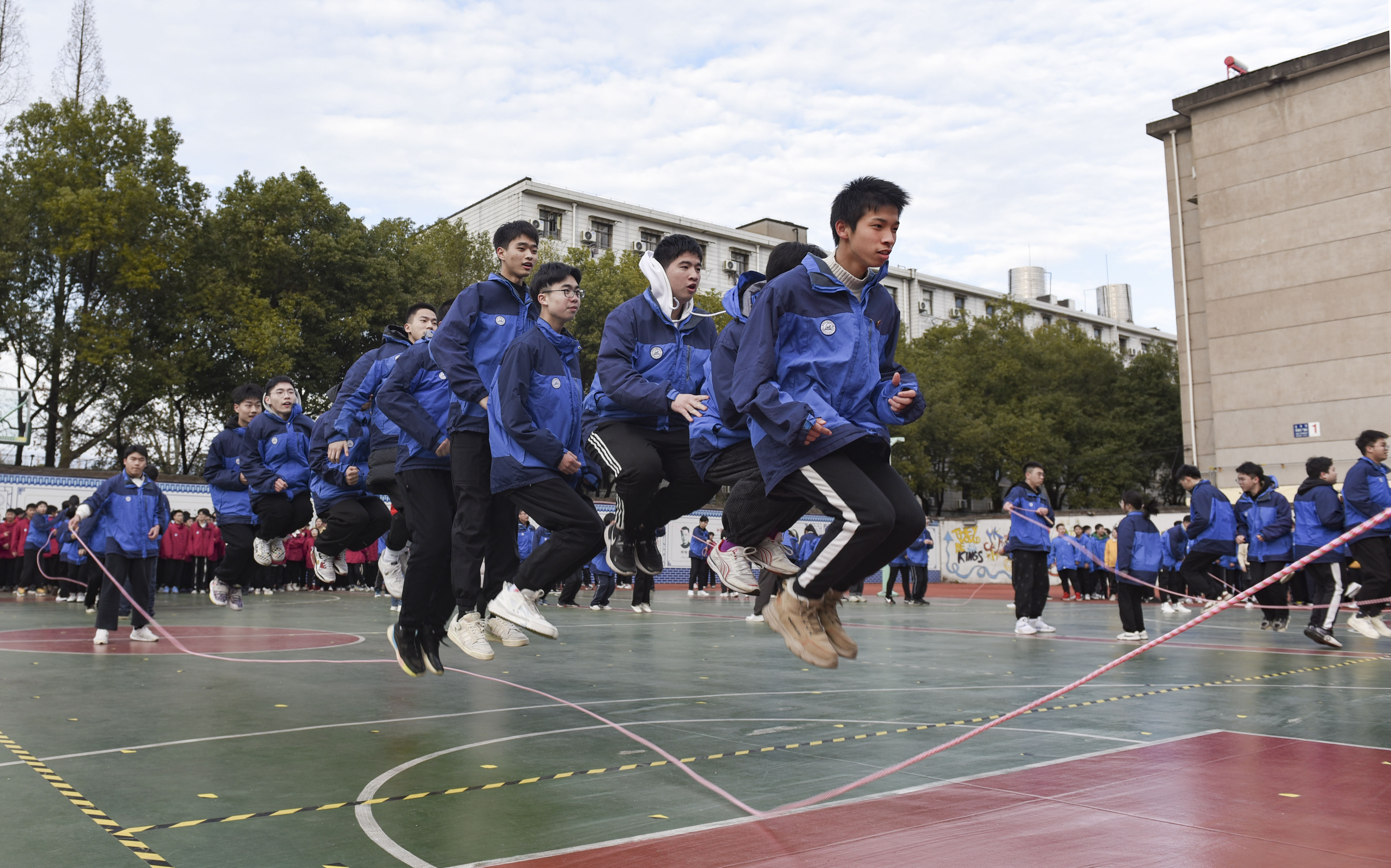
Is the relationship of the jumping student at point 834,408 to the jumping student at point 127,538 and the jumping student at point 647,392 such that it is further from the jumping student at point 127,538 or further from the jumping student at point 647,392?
the jumping student at point 127,538

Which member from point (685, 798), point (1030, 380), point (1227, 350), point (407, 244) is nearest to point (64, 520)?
point (407, 244)

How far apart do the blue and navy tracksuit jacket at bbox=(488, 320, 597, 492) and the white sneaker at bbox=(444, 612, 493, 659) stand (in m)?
0.78

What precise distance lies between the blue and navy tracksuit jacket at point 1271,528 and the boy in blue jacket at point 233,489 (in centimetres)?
1203

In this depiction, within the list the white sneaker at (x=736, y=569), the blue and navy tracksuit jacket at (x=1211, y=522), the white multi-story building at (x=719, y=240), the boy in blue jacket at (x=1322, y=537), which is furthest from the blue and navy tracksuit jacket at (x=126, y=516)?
the white multi-story building at (x=719, y=240)

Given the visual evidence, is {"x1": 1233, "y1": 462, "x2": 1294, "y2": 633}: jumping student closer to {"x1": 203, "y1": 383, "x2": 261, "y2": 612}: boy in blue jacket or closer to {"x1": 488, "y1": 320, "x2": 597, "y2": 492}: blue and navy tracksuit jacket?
{"x1": 488, "y1": 320, "x2": 597, "y2": 492}: blue and navy tracksuit jacket

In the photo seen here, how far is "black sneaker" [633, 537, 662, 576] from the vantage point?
20.5ft

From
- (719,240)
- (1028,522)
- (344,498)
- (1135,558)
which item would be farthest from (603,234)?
(344,498)

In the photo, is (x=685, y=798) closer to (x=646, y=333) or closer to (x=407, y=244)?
(x=646, y=333)

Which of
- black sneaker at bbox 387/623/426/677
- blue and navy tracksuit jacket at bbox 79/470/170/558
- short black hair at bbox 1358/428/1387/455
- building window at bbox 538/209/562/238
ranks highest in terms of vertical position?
building window at bbox 538/209/562/238

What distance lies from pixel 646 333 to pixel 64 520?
16204 millimetres

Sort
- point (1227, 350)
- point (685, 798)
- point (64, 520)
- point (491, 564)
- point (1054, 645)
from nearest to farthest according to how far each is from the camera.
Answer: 1. point (685, 798)
2. point (491, 564)
3. point (1054, 645)
4. point (64, 520)
5. point (1227, 350)

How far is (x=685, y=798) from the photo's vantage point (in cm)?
389

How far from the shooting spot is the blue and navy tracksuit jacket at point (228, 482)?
33.4ft

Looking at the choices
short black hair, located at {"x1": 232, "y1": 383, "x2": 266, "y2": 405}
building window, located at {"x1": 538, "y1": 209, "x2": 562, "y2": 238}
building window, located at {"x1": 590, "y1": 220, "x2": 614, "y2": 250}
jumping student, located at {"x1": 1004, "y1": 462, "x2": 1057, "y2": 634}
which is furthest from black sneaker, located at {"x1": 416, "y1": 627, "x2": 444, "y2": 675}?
building window, located at {"x1": 590, "y1": 220, "x2": 614, "y2": 250}
